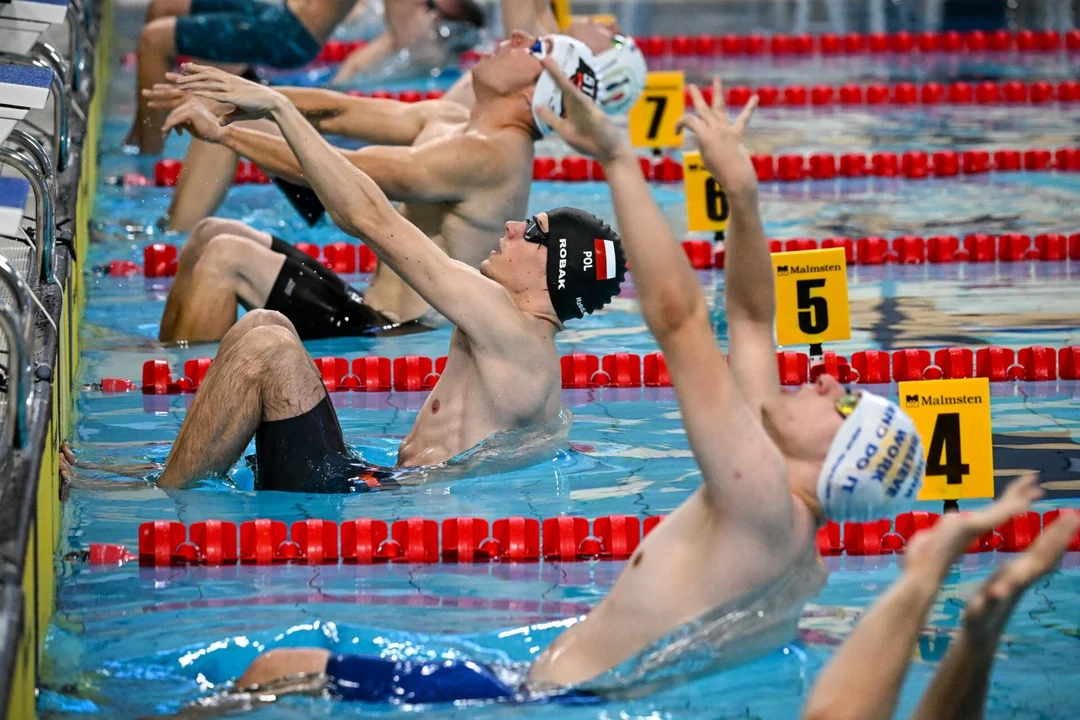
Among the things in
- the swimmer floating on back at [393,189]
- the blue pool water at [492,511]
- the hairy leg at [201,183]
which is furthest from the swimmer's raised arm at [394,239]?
the hairy leg at [201,183]

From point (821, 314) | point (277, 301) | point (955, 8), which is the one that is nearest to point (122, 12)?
point (955, 8)

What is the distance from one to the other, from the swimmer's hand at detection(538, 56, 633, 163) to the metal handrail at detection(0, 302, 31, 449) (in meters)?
1.01

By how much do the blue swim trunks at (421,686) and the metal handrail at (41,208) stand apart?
65.7 inches

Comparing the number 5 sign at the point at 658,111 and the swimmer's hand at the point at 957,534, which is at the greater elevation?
the number 5 sign at the point at 658,111

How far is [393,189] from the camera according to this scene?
205 inches

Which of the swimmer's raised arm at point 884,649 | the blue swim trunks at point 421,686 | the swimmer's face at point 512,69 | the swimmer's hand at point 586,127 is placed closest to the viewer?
the swimmer's raised arm at point 884,649

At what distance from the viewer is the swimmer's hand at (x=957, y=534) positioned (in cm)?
226

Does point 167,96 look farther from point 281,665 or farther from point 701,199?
point 701,199

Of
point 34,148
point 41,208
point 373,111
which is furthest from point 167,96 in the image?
point 373,111

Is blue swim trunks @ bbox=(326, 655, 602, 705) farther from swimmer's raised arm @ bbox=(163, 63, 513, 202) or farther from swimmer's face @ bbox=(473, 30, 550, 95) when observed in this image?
swimmer's face @ bbox=(473, 30, 550, 95)

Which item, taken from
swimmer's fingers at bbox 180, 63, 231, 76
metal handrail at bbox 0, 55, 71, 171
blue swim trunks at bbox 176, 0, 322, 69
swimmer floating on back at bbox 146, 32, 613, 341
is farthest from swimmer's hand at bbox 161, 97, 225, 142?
blue swim trunks at bbox 176, 0, 322, 69

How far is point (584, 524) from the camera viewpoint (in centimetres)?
407

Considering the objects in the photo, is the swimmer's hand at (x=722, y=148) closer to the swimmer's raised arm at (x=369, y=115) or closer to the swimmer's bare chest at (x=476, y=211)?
the swimmer's bare chest at (x=476, y=211)

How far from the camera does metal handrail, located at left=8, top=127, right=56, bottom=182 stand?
13.9 feet
